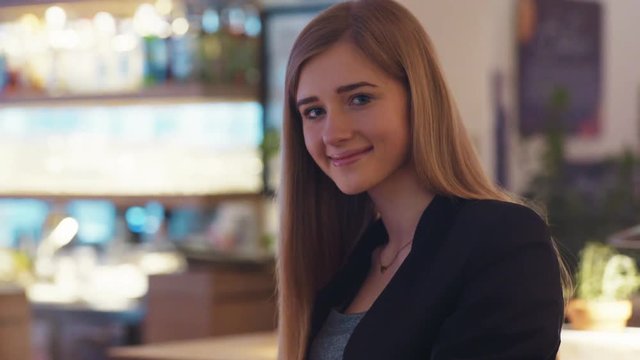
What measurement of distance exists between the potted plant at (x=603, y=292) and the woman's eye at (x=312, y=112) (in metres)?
1.59

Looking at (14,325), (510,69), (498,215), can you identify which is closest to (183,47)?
(14,325)

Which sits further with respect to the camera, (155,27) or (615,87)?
(615,87)

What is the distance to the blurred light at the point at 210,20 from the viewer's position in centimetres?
643

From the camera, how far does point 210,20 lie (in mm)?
6465

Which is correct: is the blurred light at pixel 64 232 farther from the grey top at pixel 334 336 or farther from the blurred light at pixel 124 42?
the grey top at pixel 334 336

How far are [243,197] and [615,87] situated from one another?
142 inches

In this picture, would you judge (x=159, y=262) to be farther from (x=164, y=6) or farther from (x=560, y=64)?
(x=560, y=64)

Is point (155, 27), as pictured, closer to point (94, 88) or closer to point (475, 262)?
point (94, 88)

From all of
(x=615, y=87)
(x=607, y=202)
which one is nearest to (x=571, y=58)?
(x=615, y=87)

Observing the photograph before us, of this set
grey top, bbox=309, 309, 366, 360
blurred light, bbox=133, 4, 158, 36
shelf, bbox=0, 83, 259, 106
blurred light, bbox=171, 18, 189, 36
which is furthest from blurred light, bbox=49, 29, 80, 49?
grey top, bbox=309, 309, 366, 360

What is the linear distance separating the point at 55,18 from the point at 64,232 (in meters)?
1.16

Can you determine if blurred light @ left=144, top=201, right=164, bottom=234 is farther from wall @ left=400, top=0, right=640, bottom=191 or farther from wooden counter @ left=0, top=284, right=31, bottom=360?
wooden counter @ left=0, top=284, right=31, bottom=360

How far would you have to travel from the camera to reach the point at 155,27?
6699 millimetres

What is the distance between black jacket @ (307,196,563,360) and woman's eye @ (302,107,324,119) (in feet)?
0.67
